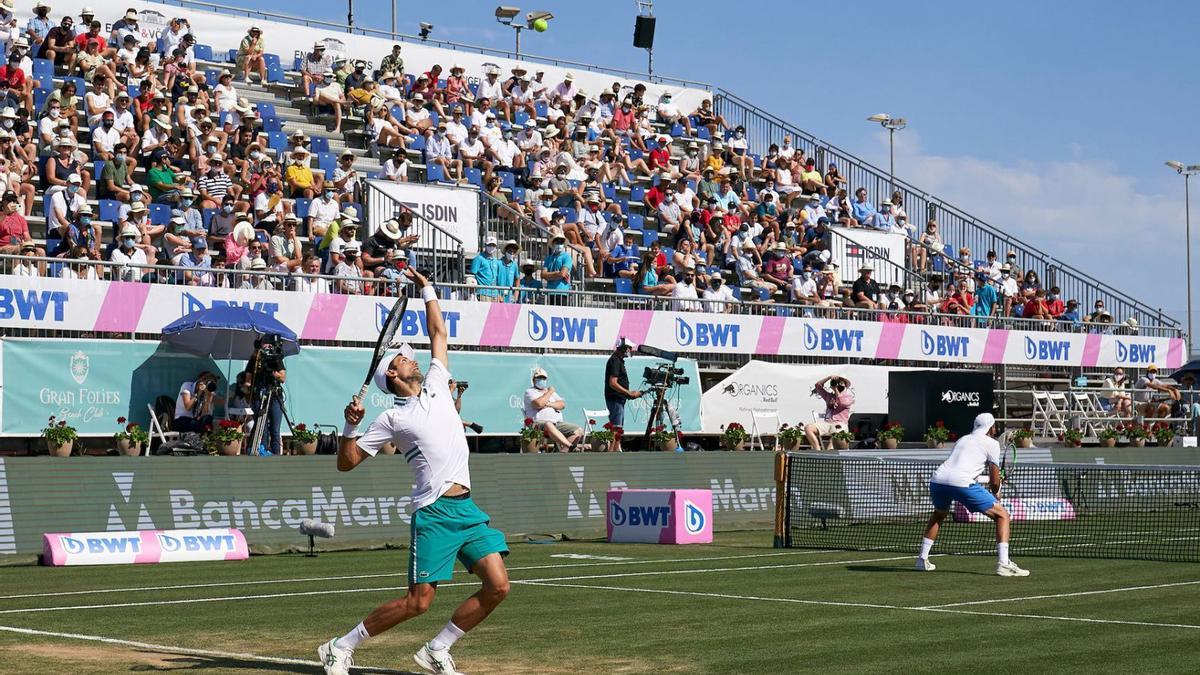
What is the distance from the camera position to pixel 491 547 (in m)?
10.1

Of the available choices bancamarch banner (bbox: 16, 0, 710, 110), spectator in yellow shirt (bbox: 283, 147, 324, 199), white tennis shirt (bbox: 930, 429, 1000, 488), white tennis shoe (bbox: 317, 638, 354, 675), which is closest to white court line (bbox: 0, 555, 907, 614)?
white tennis shirt (bbox: 930, 429, 1000, 488)

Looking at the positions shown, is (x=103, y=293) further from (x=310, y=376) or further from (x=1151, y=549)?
(x=1151, y=549)

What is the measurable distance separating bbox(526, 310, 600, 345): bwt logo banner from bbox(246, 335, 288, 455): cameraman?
6422mm

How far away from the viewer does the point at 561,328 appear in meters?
30.1

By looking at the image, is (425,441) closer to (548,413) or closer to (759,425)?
(548,413)

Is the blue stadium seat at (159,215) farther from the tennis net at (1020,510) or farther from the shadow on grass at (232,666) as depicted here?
the shadow on grass at (232,666)

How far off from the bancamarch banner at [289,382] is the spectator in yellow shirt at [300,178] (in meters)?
5.36

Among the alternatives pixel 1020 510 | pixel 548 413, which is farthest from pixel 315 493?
pixel 1020 510

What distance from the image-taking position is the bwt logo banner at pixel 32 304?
2356cm

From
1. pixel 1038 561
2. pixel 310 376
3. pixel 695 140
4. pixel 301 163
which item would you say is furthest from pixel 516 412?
pixel 695 140

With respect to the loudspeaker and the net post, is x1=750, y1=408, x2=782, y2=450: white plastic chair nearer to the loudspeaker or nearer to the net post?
the net post

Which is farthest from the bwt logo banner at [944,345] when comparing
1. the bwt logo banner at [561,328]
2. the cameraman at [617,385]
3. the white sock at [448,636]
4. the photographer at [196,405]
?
the white sock at [448,636]

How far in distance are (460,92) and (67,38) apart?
9820mm

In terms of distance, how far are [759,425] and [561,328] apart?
4669 mm
